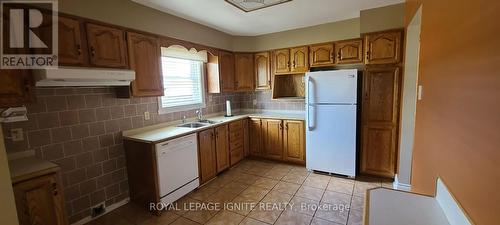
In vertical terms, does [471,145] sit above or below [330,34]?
below

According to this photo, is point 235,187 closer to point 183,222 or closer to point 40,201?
point 183,222

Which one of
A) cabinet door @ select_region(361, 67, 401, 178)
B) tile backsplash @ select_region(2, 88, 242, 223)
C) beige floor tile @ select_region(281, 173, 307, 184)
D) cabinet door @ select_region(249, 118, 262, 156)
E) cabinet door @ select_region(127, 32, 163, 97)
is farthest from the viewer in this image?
cabinet door @ select_region(249, 118, 262, 156)

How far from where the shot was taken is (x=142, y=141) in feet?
7.85

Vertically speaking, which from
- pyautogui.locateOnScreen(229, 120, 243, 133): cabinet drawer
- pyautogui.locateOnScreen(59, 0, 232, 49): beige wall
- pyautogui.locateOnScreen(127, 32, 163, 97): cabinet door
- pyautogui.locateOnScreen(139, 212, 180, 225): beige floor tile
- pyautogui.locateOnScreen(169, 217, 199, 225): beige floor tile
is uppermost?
→ pyautogui.locateOnScreen(59, 0, 232, 49): beige wall

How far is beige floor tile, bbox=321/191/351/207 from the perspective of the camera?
256 centimetres

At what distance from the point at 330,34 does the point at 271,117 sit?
1648mm

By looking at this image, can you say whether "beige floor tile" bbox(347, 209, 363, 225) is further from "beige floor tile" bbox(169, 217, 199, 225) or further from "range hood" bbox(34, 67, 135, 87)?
"range hood" bbox(34, 67, 135, 87)

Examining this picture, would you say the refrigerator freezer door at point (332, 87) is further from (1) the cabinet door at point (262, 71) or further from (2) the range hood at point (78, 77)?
(2) the range hood at point (78, 77)

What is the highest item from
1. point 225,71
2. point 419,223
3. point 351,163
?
point 225,71

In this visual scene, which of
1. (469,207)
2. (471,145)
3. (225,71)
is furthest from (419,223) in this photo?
(225,71)

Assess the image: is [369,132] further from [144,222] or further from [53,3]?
[53,3]

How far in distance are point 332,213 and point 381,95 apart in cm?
176

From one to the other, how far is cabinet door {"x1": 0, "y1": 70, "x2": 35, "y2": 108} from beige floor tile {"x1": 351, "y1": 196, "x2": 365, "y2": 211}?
3.29m

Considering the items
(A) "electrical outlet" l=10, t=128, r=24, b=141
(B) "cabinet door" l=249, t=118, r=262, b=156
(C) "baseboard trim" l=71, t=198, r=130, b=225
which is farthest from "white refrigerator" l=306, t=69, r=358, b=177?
(A) "electrical outlet" l=10, t=128, r=24, b=141
